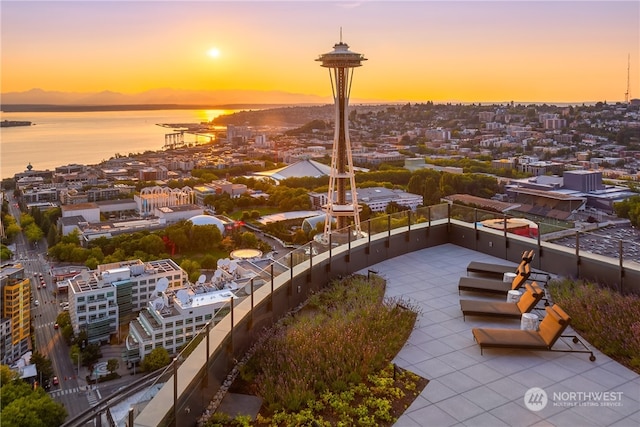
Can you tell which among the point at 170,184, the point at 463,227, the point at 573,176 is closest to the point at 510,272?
the point at 463,227

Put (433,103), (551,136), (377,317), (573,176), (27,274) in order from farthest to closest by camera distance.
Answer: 1. (433,103)
2. (551,136)
3. (573,176)
4. (27,274)
5. (377,317)

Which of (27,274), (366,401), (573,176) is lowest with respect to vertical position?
(27,274)

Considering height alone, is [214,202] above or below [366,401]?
below

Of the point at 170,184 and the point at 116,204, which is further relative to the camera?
the point at 170,184

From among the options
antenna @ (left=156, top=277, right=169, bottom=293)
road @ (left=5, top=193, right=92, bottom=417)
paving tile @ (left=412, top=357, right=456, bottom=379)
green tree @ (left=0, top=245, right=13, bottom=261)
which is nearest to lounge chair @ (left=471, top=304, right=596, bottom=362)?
paving tile @ (left=412, top=357, right=456, bottom=379)

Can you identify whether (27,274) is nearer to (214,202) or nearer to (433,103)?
(214,202)

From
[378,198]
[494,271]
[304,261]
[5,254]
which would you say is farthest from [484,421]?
[378,198]
